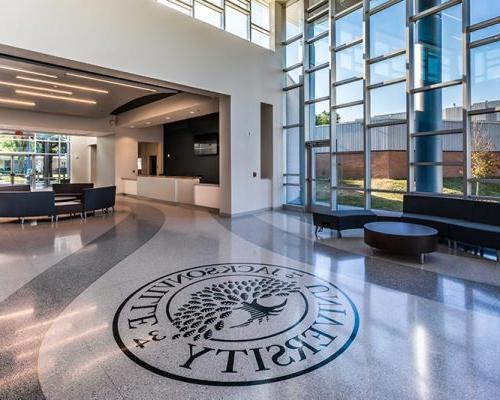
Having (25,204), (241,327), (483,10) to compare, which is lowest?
(241,327)

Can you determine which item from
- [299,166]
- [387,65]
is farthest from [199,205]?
[387,65]

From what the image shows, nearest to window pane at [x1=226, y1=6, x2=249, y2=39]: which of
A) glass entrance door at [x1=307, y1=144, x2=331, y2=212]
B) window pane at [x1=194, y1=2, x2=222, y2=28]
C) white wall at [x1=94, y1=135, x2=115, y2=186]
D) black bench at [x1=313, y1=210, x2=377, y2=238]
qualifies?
window pane at [x1=194, y1=2, x2=222, y2=28]

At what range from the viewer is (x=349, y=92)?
28.5ft

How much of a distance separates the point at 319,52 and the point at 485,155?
5.60 m

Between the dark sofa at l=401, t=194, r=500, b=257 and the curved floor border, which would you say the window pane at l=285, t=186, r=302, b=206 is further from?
the curved floor border

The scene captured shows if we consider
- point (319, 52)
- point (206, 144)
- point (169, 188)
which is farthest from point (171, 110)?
point (319, 52)

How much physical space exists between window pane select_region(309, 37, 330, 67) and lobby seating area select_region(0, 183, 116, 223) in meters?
7.28

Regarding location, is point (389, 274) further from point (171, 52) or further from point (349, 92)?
point (171, 52)

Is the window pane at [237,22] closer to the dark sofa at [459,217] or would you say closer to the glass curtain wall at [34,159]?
the dark sofa at [459,217]

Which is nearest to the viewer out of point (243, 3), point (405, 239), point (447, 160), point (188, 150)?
point (405, 239)

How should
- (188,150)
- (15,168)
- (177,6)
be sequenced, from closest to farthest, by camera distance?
1. (177,6)
2. (188,150)
3. (15,168)

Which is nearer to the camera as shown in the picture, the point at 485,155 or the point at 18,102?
the point at 485,155

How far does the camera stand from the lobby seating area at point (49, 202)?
311 inches

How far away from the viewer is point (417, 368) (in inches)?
89.0
